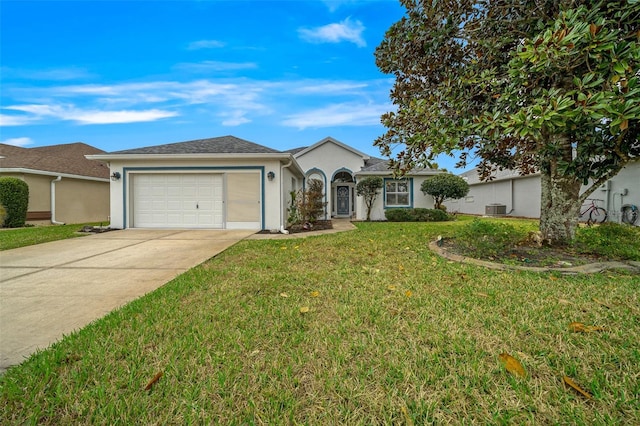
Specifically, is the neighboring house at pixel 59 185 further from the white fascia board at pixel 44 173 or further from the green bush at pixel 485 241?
the green bush at pixel 485 241

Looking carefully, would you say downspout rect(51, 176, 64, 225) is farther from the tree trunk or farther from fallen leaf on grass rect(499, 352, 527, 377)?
the tree trunk

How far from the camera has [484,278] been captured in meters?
3.59

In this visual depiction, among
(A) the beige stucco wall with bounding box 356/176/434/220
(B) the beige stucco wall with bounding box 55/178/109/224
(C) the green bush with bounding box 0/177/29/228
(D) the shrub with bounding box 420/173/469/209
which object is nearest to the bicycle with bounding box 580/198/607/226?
(D) the shrub with bounding box 420/173/469/209

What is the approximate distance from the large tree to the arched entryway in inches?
413

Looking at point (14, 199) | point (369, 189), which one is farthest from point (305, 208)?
point (14, 199)

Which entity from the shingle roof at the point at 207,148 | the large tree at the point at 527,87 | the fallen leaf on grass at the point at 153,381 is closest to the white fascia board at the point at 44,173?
the shingle roof at the point at 207,148

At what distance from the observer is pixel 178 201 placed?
10.2m

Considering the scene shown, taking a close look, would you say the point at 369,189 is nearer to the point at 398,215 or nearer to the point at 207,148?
the point at 398,215

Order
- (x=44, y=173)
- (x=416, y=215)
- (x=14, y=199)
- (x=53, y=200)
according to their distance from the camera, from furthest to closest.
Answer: (x=416, y=215) → (x=53, y=200) → (x=44, y=173) → (x=14, y=199)

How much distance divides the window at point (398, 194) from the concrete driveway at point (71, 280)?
1005cm

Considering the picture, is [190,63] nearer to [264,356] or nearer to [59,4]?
[59,4]

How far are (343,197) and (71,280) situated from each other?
574 inches

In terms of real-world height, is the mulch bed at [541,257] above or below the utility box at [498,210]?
below

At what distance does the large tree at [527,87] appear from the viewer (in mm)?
3201
